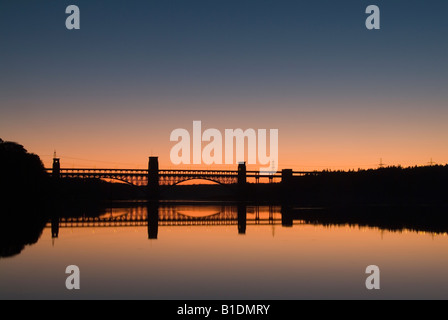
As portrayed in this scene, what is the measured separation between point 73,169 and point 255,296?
13679 centimetres

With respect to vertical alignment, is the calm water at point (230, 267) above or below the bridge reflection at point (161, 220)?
above

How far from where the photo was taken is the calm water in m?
15.7

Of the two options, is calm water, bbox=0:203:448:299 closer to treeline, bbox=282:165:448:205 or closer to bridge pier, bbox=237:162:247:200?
treeline, bbox=282:165:448:205

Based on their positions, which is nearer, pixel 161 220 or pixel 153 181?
pixel 161 220

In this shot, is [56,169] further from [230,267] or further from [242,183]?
[230,267]

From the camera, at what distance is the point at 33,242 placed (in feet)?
96.0

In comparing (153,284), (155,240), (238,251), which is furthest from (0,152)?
(153,284)

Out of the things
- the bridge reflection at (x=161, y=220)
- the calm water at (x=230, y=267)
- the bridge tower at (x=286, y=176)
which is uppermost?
the bridge tower at (x=286, y=176)

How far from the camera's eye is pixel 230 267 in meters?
20.7

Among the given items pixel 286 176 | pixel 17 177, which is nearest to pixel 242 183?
pixel 286 176

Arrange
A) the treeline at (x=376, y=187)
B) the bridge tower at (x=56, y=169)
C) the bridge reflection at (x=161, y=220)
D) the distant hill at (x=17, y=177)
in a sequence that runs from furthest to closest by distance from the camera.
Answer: the bridge tower at (x=56, y=169) < the treeline at (x=376, y=187) < the distant hill at (x=17, y=177) < the bridge reflection at (x=161, y=220)

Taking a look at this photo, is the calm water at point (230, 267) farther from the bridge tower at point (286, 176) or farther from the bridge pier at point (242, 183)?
the bridge tower at point (286, 176)

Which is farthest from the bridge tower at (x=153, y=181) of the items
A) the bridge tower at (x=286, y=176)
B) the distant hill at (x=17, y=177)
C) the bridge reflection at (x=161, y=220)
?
the bridge reflection at (x=161, y=220)

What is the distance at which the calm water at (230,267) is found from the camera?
51.5ft
